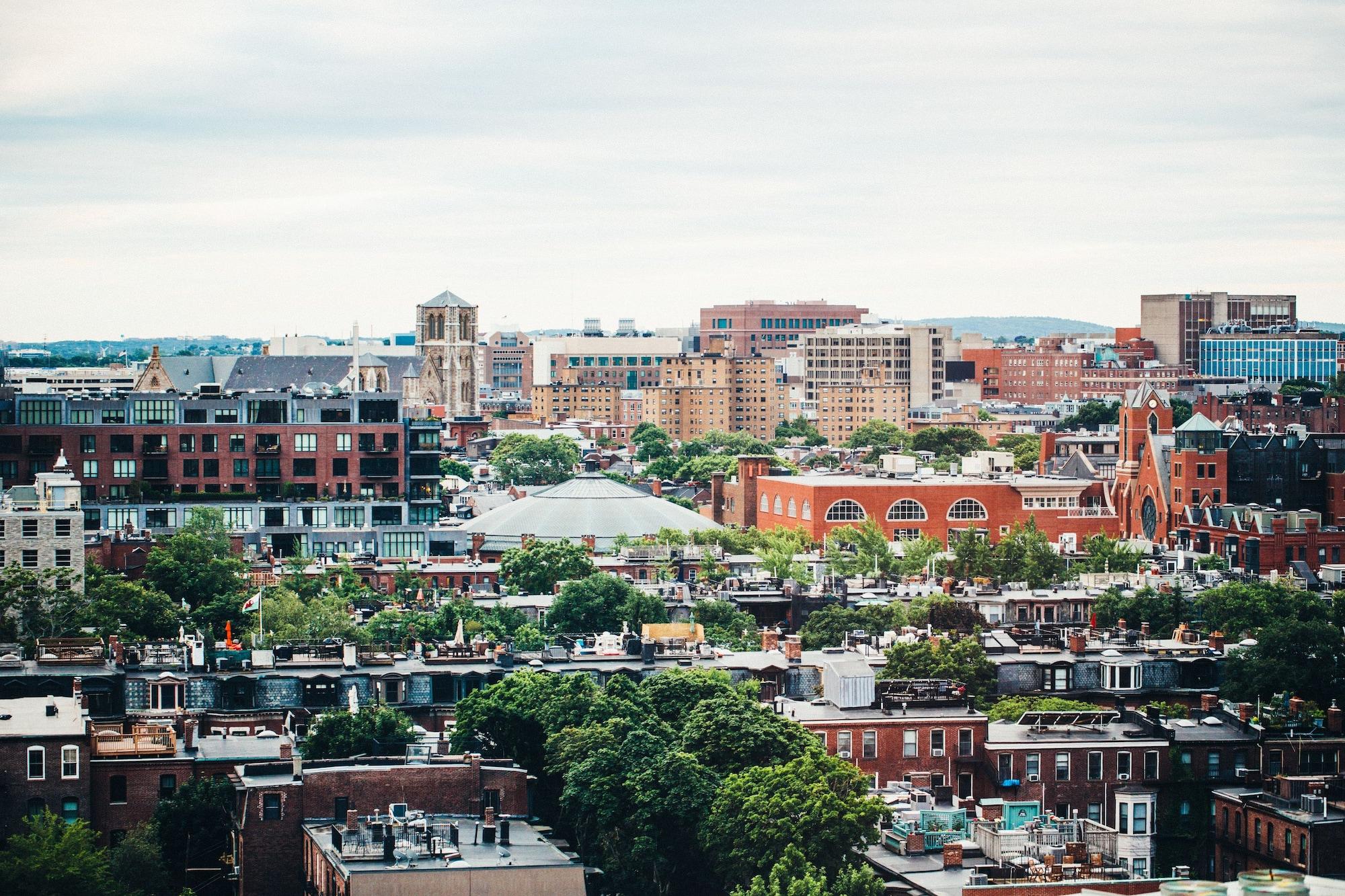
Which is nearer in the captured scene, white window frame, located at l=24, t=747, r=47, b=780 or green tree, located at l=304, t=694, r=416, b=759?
white window frame, located at l=24, t=747, r=47, b=780

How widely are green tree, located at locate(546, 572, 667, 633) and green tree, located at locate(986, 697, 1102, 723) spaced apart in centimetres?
2859

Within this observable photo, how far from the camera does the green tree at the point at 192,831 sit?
73.6m

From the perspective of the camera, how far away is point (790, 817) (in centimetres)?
7088

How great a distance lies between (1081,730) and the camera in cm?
8838

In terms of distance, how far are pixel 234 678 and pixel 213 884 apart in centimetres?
1903

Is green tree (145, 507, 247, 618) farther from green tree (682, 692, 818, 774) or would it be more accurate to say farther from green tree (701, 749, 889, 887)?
green tree (701, 749, 889, 887)

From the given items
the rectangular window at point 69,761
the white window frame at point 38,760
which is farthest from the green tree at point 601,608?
the white window frame at point 38,760

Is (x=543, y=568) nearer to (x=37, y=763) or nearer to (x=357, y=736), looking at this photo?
(x=357, y=736)

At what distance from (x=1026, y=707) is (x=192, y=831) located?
3538 centimetres

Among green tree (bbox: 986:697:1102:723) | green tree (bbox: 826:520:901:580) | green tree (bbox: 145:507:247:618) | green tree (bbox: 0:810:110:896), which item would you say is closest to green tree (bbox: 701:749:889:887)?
green tree (bbox: 0:810:110:896)

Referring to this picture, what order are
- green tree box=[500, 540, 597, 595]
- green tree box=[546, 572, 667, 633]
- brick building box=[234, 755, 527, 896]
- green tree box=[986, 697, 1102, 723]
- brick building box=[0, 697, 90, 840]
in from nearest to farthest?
brick building box=[234, 755, 527, 896], brick building box=[0, 697, 90, 840], green tree box=[986, 697, 1102, 723], green tree box=[546, 572, 667, 633], green tree box=[500, 540, 597, 595]

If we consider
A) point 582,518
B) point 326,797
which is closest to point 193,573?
point 326,797

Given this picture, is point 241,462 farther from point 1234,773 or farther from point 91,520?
point 1234,773

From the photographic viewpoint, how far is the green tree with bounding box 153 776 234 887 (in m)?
73.6
